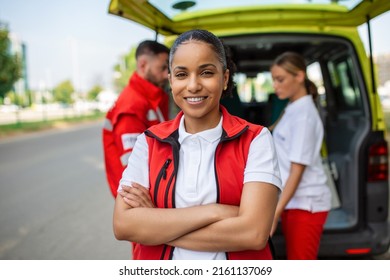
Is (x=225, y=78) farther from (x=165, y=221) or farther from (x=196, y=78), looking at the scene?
(x=165, y=221)

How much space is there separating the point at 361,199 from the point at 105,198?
3.94 m

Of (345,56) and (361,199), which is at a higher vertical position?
(345,56)

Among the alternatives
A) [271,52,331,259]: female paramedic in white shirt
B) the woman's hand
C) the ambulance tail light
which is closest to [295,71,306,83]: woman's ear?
[271,52,331,259]: female paramedic in white shirt

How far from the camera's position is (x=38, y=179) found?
7043 mm

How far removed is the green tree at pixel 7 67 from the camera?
49.4ft

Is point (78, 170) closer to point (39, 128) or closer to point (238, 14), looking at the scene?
point (238, 14)

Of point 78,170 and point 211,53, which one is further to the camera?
point 78,170

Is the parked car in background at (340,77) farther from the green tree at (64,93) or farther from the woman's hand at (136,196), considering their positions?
the green tree at (64,93)

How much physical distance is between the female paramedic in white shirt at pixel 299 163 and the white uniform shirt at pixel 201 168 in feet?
2.76

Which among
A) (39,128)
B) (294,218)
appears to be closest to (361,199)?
(294,218)

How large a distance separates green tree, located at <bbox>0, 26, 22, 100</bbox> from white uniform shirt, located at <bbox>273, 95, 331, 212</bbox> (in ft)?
47.4

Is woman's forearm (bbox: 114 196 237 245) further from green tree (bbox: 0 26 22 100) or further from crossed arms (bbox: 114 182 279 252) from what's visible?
green tree (bbox: 0 26 22 100)

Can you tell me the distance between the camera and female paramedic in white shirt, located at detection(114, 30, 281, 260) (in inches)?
50.8
